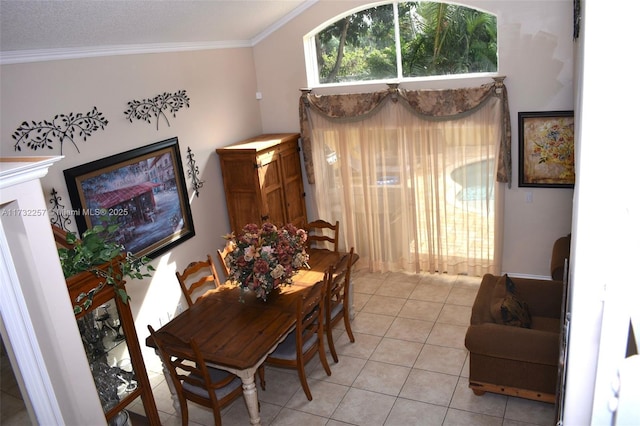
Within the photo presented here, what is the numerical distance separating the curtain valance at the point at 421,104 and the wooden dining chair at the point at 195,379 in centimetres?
331

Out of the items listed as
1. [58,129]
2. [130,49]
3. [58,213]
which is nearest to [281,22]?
[130,49]

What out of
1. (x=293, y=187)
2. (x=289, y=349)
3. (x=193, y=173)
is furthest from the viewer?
(x=293, y=187)

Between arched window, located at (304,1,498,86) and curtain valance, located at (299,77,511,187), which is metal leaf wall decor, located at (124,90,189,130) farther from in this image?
arched window, located at (304,1,498,86)

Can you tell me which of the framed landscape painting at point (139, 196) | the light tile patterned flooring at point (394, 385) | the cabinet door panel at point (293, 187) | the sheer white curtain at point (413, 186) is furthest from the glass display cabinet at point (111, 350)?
the sheer white curtain at point (413, 186)

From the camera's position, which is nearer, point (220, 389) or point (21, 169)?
point (21, 169)

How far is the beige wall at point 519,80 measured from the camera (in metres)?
4.96

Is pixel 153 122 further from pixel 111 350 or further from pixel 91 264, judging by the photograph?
pixel 111 350

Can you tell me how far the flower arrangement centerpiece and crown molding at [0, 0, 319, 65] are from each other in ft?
6.53

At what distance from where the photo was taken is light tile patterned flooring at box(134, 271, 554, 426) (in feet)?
12.8

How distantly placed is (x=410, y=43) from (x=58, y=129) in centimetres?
373

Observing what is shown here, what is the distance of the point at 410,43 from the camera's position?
5.73m

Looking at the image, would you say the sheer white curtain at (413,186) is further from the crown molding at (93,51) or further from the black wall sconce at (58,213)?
the black wall sconce at (58,213)

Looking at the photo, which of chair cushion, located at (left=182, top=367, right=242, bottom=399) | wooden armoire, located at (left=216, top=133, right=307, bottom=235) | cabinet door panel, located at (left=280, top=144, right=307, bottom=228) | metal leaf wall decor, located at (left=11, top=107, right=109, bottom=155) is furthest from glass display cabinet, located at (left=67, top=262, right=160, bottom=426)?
cabinet door panel, located at (left=280, top=144, right=307, bottom=228)

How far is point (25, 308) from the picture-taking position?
2412mm
